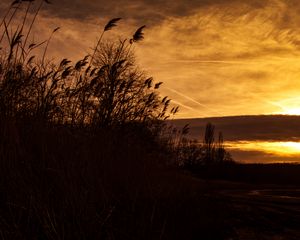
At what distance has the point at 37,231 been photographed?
9.25 ft

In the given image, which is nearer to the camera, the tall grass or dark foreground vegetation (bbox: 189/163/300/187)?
the tall grass

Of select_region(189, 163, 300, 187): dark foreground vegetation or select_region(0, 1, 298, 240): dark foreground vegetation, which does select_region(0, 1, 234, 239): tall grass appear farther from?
select_region(189, 163, 300, 187): dark foreground vegetation

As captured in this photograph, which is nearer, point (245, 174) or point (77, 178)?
point (77, 178)

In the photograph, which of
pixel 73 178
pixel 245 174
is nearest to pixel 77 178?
pixel 73 178

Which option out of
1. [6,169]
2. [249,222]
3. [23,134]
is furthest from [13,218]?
[249,222]

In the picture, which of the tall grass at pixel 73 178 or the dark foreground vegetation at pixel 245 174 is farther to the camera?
the dark foreground vegetation at pixel 245 174

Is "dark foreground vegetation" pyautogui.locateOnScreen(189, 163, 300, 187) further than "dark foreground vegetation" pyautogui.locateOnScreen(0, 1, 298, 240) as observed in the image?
Yes

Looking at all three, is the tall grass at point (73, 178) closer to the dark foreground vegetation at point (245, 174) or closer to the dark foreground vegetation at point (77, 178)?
the dark foreground vegetation at point (77, 178)

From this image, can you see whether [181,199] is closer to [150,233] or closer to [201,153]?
[150,233]

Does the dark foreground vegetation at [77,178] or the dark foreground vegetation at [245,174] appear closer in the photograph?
the dark foreground vegetation at [77,178]

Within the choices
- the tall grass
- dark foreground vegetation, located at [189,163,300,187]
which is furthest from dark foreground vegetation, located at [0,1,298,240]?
dark foreground vegetation, located at [189,163,300,187]

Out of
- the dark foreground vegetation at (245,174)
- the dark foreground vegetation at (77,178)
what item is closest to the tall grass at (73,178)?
the dark foreground vegetation at (77,178)

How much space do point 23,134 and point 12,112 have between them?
367mm

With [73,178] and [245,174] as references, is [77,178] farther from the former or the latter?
[245,174]
